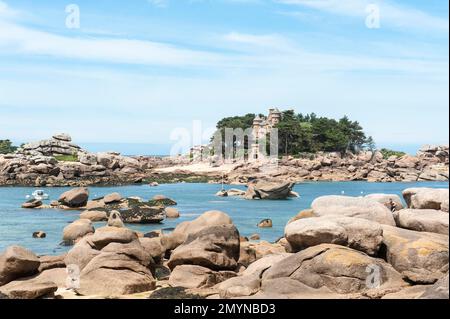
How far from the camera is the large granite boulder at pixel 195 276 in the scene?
58.3 ft

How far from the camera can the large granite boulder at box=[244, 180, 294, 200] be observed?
66.7 m

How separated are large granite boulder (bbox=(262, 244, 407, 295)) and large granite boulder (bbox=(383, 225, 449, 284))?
15.3 inches

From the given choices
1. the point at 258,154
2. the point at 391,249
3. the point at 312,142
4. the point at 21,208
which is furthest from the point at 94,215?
the point at 312,142

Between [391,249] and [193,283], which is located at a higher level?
[391,249]

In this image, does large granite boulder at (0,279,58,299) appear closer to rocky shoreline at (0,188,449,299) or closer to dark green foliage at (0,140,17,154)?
rocky shoreline at (0,188,449,299)

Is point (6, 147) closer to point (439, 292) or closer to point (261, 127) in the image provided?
point (261, 127)

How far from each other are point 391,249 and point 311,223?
2.56 metres

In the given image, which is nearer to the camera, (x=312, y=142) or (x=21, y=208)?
(x=21, y=208)

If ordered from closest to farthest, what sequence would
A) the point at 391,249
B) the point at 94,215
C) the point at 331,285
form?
the point at 331,285, the point at 391,249, the point at 94,215

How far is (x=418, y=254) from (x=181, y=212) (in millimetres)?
36081

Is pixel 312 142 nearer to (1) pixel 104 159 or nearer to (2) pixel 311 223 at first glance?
(1) pixel 104 159

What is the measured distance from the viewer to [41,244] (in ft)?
107

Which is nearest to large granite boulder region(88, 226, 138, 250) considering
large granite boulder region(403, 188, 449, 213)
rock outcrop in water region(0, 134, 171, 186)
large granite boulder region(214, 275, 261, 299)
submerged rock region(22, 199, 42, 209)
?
large granite boulder region(214, 275, 261, 299)
